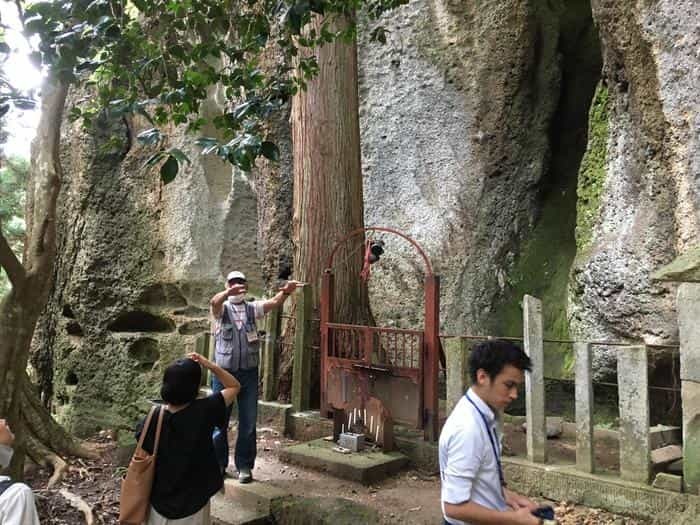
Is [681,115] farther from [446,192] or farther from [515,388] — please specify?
[515,388]

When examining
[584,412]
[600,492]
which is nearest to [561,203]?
[584,412]

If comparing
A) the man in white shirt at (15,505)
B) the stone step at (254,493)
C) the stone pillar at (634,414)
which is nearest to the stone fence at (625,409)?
the stone pillar at (634,414)

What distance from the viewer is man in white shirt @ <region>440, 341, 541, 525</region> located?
2.23 m

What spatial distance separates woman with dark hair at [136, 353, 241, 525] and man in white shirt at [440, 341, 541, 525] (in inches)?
56.1

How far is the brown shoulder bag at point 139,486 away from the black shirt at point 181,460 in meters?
0.02

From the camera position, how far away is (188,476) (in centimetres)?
326

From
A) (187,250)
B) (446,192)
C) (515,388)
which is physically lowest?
(515,388)

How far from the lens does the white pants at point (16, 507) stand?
97.9 inches

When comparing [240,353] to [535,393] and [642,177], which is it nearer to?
[535,393]

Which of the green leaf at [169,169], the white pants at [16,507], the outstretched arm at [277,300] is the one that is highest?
Answer: the green leaf at [169,169]

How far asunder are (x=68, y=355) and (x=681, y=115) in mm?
8359

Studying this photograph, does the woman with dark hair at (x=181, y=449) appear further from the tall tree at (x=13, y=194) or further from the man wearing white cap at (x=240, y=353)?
the tall tree at (x=13, y=194)

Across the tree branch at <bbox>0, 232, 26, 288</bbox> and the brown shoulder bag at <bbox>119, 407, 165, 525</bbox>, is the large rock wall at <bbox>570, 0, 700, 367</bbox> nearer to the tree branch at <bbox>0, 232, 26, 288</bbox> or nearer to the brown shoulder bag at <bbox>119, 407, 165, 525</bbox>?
the brown shoulder bag at <bbox>119, 407, 165, 525</bbox>

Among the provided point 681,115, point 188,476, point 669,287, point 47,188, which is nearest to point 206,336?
point 47,188
